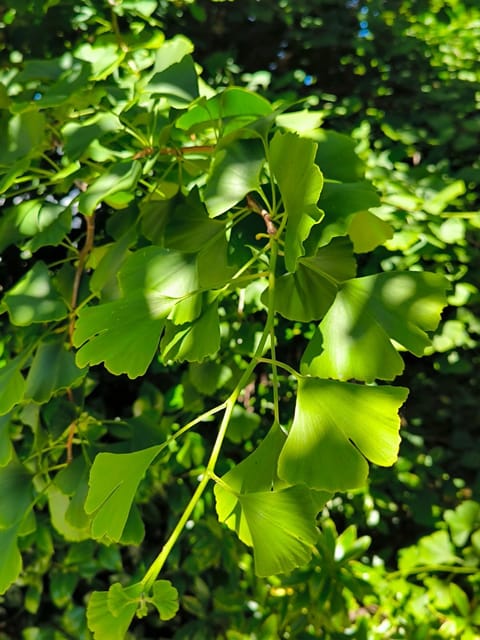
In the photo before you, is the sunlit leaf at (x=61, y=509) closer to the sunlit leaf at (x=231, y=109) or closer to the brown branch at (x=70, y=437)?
the brown branch at (x=70, y=437)

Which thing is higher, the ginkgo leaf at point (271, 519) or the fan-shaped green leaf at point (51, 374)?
the ginkgo leaf at point (271, 519)

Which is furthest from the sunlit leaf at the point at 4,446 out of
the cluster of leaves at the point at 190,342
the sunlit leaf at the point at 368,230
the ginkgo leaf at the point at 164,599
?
the sunlit leaf at the point at 368,230

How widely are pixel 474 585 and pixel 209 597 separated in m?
0.53

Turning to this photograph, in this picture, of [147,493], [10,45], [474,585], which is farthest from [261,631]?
[10,45]

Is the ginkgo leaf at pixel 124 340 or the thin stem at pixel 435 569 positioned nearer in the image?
the ginkgo leaf at pixel 124 340

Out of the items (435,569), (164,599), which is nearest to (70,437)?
(164,599)

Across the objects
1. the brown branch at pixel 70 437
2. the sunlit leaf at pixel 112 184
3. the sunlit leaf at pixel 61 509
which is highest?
the sunlit leaf at pixel 112 184

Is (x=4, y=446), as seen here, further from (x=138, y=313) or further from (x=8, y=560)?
(x=138, y=313)

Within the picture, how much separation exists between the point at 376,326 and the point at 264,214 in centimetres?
17

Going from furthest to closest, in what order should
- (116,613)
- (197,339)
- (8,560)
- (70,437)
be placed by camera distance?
1. (70,437)
2. (8,560)
3. (197,339)
4. (116,613)

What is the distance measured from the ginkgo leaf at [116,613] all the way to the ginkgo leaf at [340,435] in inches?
5.4

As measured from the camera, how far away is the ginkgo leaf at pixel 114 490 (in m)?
0.53

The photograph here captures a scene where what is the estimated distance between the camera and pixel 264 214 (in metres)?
0.68

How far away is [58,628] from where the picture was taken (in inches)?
54.8
